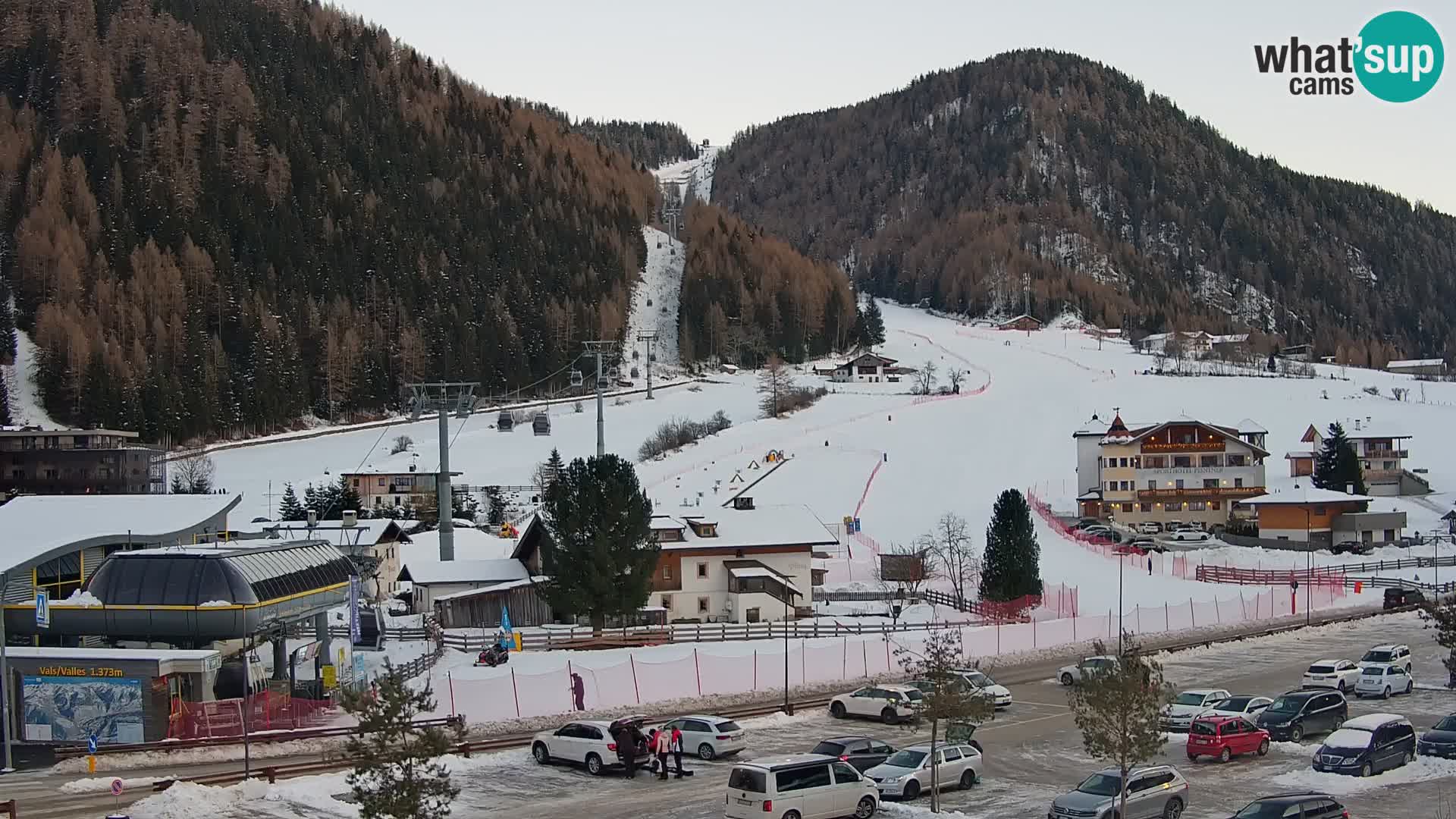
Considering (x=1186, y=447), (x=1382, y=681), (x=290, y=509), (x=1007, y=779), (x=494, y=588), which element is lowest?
(x=1007, y=779)

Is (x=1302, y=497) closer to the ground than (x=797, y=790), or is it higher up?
higher up

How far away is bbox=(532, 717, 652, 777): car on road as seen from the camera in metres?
27.8

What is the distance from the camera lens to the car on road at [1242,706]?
30856 mm

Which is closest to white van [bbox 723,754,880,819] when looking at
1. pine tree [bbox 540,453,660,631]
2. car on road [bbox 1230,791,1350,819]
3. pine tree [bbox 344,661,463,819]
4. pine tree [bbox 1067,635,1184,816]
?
pine tree [bbox 1067,635,1184,816]

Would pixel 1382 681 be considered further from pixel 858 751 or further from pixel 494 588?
pixel 494 588

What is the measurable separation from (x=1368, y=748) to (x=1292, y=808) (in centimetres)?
631

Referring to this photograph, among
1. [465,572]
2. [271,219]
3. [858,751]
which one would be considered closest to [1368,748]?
[858,751]

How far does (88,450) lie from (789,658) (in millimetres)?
59893

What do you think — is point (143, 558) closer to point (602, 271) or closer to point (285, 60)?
point (602, 271)

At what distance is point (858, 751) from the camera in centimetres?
2769

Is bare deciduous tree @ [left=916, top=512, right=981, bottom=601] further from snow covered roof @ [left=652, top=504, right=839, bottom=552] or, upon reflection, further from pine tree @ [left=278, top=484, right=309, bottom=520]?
pine tree @ [left=278, top=484, right=309, bottom=520]

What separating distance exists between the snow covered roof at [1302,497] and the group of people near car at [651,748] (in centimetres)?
5044

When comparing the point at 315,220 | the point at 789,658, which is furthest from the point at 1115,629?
the point at 315,220

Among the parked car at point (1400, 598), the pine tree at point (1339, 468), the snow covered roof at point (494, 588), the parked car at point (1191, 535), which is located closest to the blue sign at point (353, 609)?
the snow covered roof at point (494, 588)
